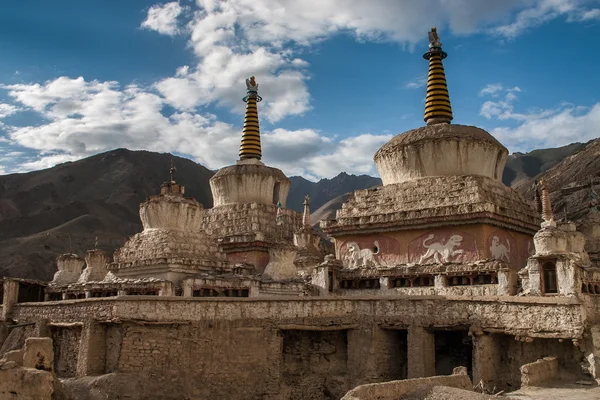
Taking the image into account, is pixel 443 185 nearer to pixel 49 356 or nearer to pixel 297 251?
pixel 297 251

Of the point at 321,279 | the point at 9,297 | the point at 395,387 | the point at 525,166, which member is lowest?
the point at 395,387

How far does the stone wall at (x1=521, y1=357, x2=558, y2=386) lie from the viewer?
44.5 ft

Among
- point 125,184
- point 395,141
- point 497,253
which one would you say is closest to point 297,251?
point 395,141

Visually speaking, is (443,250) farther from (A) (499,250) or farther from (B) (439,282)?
(A) (499,250)

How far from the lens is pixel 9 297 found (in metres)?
21.2

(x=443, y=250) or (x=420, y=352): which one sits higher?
(x=443, y=250)

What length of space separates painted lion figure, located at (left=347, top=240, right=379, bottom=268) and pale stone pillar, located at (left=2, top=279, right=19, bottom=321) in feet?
37.7

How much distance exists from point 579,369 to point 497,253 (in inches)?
255

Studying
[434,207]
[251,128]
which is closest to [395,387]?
[434,207]

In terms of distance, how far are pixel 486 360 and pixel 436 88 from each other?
1368 cm

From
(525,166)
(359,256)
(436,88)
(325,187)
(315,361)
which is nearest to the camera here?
(315,361)

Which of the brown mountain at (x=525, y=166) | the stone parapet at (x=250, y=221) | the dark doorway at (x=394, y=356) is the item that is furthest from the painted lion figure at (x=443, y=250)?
the brown mountain at (x=525, y=166)

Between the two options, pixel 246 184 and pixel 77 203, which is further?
pixel 77 203

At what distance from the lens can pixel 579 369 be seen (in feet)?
47.2
